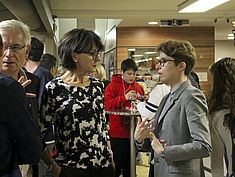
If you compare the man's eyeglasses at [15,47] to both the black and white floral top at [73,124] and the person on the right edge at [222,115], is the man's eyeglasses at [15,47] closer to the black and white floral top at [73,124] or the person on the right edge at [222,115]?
the black and white floral top at [73,124]

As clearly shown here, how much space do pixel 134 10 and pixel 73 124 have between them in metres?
4.73

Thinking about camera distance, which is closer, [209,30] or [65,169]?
[65,169]

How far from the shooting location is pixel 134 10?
253 inches

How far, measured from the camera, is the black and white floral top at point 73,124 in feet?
6.45

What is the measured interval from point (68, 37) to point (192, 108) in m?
0.77

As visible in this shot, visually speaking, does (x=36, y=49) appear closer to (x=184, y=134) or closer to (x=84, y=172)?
(x=84, y=172)

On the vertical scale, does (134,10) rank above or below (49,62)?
above

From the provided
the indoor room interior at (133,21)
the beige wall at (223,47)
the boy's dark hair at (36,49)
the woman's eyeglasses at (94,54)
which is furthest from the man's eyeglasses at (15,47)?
the beige wall at (223,47)

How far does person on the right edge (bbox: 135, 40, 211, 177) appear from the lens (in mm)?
1988

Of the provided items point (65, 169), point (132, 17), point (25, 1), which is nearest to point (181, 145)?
point (65, 169)

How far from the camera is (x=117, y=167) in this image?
443cm

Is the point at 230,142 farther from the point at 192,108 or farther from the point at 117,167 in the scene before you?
the point at 117,167

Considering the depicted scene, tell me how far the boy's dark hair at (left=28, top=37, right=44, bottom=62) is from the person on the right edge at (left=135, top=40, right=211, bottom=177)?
143 cm

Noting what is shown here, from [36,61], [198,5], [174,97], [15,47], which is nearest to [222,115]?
[174,97]
